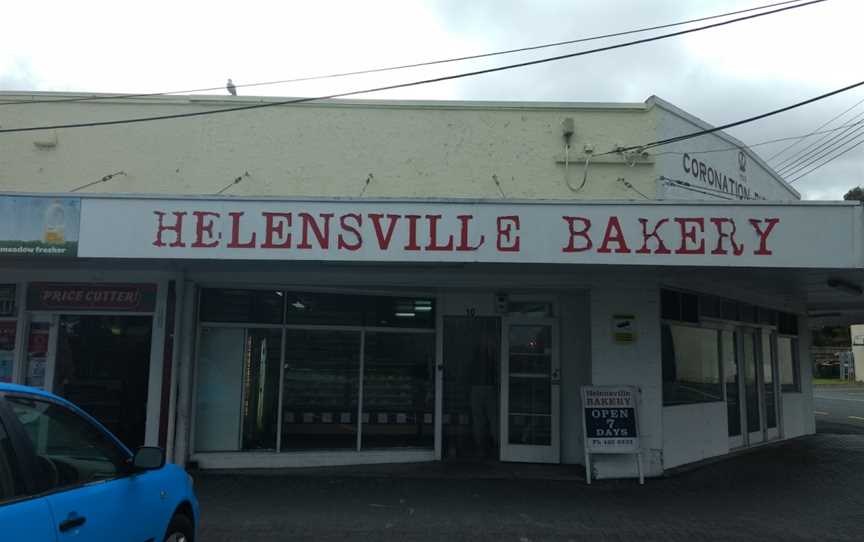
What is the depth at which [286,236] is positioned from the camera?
8094mm

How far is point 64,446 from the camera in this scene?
12.8ft

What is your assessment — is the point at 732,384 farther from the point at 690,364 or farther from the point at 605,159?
the point at 605,159

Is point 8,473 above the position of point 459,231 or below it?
below

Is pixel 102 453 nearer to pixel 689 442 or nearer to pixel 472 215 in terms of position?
pixel 472 215

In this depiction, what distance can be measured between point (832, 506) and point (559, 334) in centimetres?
407

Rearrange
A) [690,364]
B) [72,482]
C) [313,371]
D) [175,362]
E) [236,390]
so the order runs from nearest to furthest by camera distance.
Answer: [72,482]
[175,362]
[236,390]
[313,371]
[690,364]

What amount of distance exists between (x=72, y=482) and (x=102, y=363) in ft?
23.0

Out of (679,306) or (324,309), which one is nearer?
(324,309)

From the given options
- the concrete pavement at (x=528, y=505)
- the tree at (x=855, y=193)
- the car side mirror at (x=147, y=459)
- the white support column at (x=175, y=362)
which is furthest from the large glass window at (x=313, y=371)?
the tree at (x=855, y=193)

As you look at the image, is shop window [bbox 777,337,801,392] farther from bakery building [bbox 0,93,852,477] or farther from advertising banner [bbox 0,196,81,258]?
advertising banner [bbox 0,196,81,258]

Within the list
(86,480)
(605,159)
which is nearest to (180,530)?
(86,480)

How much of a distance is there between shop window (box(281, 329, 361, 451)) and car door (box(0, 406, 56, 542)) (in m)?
7.04

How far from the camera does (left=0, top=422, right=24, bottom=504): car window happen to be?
10.3 feet

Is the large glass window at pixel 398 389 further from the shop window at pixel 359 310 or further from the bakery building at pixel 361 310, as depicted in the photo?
the shop window at pixel 359 310
